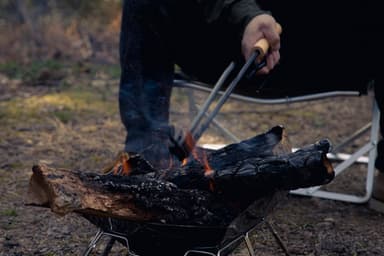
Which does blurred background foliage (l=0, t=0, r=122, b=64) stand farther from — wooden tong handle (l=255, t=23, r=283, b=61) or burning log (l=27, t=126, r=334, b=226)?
burning log (l=27, t=126, r=334, b=226)

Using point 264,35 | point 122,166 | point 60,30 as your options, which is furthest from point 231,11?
point 60,30

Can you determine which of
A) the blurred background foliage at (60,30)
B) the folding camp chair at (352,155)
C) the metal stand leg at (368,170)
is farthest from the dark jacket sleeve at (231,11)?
the blurred background foliage at (60,30)

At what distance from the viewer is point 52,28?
7383 millimetres

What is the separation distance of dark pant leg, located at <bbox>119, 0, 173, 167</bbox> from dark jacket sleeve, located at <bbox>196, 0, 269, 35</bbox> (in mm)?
284

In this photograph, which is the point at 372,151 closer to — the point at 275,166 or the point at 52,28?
the point at 275,166

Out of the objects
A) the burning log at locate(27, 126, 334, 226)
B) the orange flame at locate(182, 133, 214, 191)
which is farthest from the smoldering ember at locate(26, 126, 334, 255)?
the orange flame at locate(182, 133, 214, 191)

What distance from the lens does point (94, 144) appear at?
373cm

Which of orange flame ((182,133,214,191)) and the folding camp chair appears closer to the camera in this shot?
orange flame ((182,133,214,191))

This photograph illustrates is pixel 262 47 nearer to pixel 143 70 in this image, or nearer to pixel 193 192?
pixel 193 192

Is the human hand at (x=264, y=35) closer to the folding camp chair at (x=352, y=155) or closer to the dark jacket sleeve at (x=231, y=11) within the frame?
the dark jacket sleeve at (x=231, y=11)

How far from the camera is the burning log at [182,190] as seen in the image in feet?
4.63

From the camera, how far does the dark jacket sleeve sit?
2104mm

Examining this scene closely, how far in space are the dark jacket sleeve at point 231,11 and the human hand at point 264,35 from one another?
94 millimetres

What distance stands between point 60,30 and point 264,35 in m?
5.83
